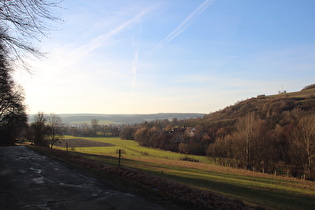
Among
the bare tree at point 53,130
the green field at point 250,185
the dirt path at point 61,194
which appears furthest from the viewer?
the bare tree at point 53,130

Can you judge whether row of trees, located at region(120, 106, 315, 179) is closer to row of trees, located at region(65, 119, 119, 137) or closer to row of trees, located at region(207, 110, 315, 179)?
row of trees, located at region(207, 110, 315, 179)

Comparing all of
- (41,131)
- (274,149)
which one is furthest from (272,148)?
(41,131)

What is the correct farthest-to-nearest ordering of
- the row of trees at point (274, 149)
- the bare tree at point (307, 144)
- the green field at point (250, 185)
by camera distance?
1. the row of trees at point (274, 149)
2. the bare tree at point (307, 144)
3. the green field at point (250, 185)

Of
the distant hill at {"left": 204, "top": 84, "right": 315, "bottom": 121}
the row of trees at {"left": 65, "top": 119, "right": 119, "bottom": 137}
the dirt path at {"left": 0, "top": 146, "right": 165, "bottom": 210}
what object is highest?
the distant hill at {"left": 204, "top": 84, "right": 315, "bottom": 121}

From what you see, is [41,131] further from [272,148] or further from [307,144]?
[307,144]

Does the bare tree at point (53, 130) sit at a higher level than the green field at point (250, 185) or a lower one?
higher

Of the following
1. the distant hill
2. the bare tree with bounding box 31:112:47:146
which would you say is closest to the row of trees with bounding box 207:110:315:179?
the distant hill

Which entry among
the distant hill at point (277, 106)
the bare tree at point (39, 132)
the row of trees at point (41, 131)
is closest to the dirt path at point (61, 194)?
the bare tree at point (39, 132)

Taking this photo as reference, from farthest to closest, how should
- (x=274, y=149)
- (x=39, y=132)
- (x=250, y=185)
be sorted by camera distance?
(x=39, y=132), (x=274, y=149), (x=250, y=185)

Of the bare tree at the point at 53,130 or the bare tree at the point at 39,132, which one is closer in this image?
the bare tree at the point at 39,132

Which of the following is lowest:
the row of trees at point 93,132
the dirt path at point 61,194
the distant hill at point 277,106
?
the row of trees at point 93,132

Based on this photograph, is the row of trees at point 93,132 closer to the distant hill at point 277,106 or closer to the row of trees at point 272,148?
the distant hill at point 277,106

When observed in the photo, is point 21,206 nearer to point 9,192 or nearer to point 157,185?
point 9,192

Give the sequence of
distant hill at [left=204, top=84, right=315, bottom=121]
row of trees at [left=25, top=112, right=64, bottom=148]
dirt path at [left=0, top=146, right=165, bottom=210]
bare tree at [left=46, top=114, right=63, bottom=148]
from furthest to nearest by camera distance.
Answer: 1. distant hill at [left=204, top=84, right=315, bottom=121]
2. bare tree at [left=46, top=114, right=63, bottom=148]
3. row of trees at [left=25, top=112, right=64, bottom=148]
4. dirt path at [left=0, top=146, right=165, bottom=210]
